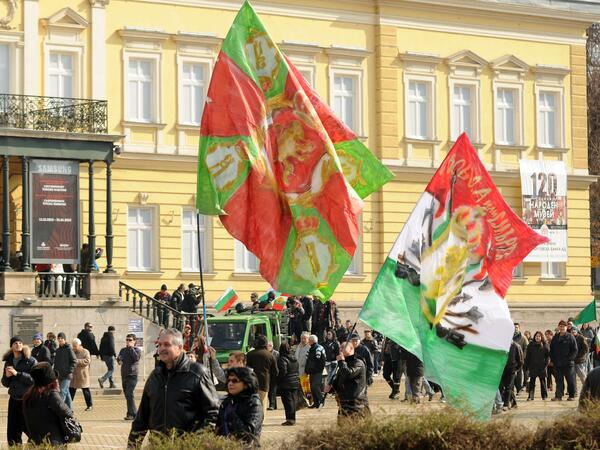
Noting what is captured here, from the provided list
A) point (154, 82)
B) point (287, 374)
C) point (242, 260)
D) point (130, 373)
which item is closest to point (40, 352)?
point (130, 373)

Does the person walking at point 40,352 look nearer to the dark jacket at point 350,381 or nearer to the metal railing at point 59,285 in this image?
the metal railing at point 59,285

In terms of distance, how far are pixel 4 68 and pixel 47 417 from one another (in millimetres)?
29811

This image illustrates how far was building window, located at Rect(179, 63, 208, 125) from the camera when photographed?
45.3 metres

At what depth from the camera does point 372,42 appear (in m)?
48.4

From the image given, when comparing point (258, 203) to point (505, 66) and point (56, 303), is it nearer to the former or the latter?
point (56, 303)

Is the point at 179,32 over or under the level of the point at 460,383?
over

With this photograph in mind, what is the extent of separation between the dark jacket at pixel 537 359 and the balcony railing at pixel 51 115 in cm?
1272

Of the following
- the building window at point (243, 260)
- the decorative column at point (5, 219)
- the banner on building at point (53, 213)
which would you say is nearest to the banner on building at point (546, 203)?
the building window at point (243, 260)

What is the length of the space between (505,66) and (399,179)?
5.50 meters

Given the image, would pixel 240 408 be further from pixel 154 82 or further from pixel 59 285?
pixel 154 82

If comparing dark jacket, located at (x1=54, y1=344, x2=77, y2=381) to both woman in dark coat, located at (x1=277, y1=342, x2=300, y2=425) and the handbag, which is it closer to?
woman in dark coat, located at (x1=277, y1=342, x2=300, y2=425)

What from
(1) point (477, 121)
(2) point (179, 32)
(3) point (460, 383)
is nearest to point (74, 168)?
(2) point (179, 32)

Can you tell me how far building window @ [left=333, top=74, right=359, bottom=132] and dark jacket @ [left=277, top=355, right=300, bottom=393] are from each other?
810 inches

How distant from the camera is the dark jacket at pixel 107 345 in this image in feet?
116
